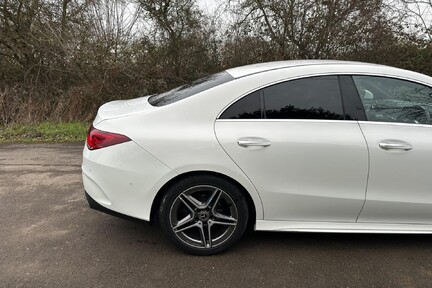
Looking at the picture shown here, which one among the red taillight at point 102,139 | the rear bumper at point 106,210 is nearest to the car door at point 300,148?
the red taillight at point 102,139

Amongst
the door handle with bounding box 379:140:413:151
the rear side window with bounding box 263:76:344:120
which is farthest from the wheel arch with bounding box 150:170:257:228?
the door handle with bounding box 379:140:413:151

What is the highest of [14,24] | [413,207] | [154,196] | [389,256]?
[14,24]

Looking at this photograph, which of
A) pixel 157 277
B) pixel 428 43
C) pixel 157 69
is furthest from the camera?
pixel 157 69

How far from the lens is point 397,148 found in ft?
8.99

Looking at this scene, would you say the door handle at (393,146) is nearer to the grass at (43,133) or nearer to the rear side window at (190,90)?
the rear side window at (190,90)

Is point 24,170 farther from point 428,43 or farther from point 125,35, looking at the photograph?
point 428,43

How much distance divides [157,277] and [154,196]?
593mm

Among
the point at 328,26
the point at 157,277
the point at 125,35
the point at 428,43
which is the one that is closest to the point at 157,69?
the point at 125,35

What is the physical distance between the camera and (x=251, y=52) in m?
9.24

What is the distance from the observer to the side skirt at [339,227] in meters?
2.89

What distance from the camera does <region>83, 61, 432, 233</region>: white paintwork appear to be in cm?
275

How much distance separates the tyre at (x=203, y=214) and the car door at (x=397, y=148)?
102 centimetres

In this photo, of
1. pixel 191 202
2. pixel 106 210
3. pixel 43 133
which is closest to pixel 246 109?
pixel 191 202

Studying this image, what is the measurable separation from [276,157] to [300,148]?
0.19 m
